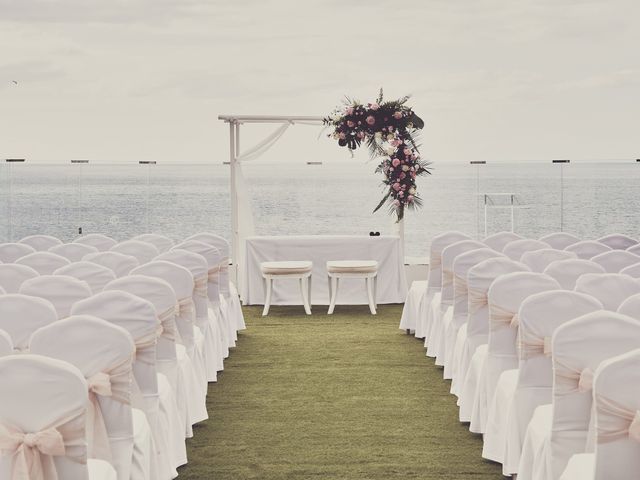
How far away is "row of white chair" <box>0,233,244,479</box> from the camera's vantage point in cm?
402

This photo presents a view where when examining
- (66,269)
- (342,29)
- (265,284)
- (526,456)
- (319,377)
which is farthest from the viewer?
(342,29)

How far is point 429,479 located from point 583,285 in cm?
126

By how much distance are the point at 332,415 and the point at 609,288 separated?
1.93m

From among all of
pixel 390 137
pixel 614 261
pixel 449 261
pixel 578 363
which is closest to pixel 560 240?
pixel 449 261

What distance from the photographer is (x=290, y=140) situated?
608 inches

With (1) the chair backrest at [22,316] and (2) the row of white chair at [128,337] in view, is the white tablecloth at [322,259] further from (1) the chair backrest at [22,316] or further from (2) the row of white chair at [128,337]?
(1) the chair backrest at [22,316]

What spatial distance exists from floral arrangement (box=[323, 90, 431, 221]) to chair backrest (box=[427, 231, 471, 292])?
2.75 metres

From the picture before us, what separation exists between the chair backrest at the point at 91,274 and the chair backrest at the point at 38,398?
9.97 ft

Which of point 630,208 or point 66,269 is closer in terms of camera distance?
point 66,269

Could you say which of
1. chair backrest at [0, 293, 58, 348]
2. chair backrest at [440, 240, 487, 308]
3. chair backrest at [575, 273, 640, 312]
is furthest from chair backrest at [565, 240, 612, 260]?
chair backrest at [0, 293, 58, 348]

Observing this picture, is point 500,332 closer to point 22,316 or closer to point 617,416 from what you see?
point 617,416

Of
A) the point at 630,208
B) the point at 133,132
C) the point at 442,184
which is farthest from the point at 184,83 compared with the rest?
the point at 630,208

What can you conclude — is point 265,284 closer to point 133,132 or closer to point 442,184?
point 442,184

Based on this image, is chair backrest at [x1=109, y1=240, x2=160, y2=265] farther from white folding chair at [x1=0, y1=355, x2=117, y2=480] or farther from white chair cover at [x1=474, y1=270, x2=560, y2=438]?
white folding chair at [x1=0, y1=355, x2=117, y2=480]
